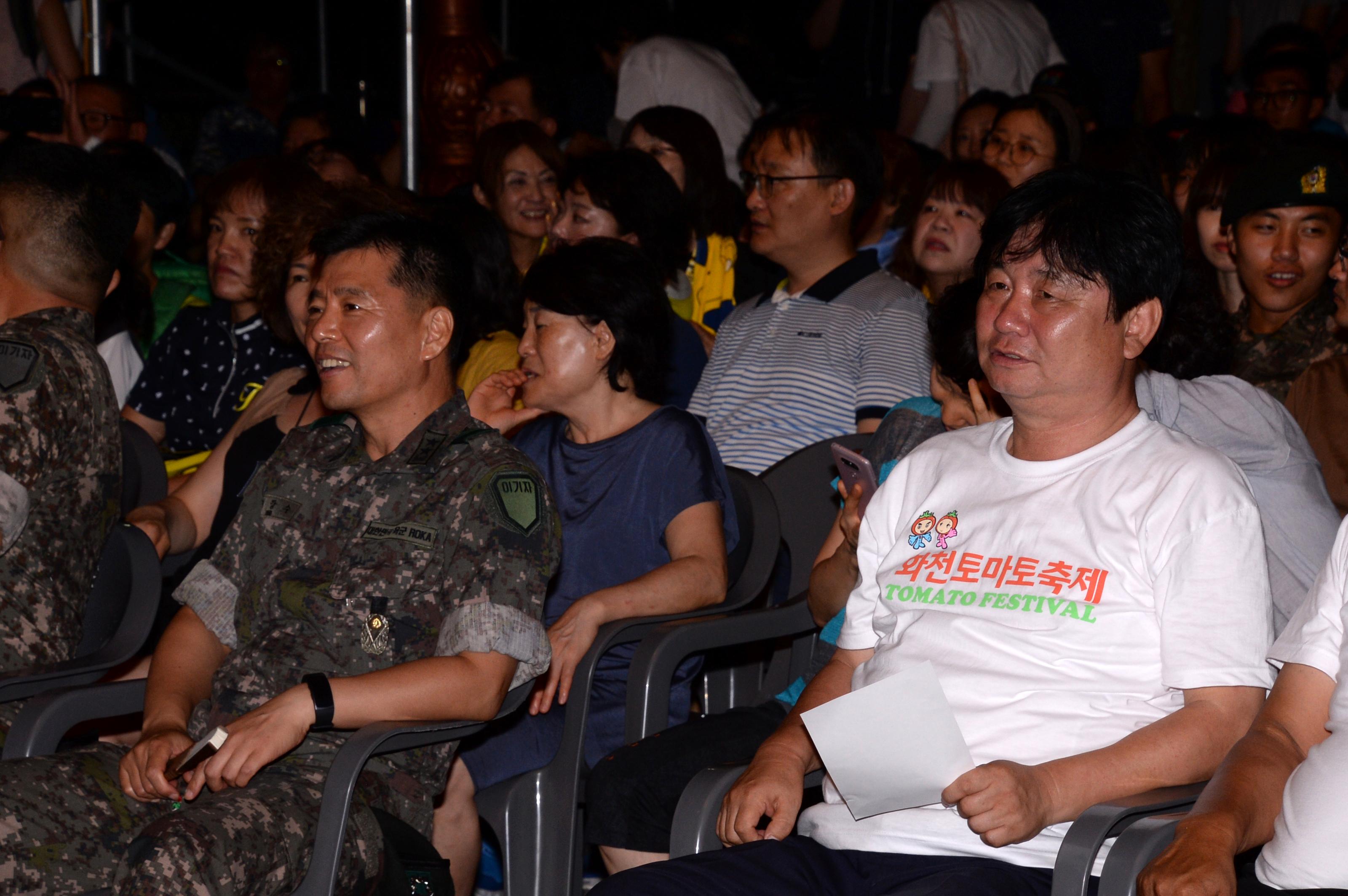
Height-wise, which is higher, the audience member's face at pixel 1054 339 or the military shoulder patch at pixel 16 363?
the audience member's face at pixel 1054 339

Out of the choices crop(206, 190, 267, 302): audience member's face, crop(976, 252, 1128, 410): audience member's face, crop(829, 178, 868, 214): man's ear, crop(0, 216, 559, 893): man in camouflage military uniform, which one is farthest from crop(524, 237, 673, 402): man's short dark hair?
crop(206, 190, 267, 302): audience member's face

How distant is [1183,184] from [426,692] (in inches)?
117

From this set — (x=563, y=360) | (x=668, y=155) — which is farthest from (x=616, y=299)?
(x=668, y=155)

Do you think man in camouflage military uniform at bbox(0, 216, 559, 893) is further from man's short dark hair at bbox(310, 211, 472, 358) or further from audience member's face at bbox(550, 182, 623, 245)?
audience member's face at bbox(550, 182, 623, 245)

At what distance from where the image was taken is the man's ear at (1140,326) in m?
1.95

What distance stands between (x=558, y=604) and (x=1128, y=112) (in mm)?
4507

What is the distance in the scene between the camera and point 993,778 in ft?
5.54

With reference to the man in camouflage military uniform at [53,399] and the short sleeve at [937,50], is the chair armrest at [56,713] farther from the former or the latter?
the short sleeve at [937,50]

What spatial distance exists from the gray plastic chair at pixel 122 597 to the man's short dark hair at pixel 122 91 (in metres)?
3.59

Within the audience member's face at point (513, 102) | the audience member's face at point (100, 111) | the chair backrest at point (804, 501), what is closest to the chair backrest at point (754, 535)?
the chair backrest at point (804, 501)

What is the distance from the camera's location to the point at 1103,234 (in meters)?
1.92

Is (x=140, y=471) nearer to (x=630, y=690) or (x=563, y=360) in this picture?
(x=563, y=360)

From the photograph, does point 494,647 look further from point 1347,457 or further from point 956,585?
point 1347,457

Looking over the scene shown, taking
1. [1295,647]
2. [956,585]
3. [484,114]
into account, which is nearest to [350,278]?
[956,585]
